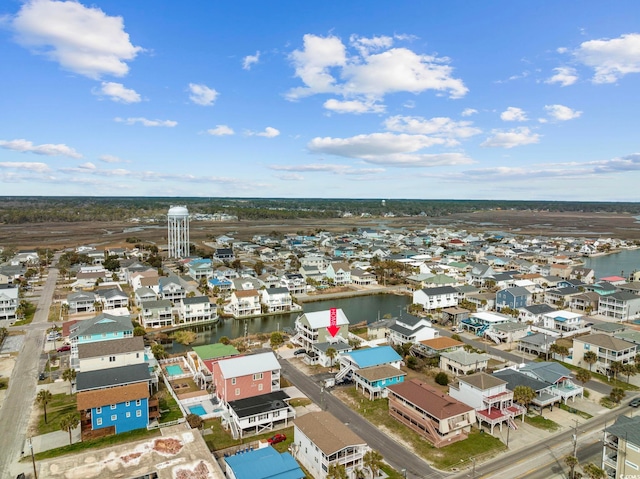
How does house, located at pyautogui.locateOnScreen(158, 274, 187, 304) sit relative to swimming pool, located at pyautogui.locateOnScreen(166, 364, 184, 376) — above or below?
above

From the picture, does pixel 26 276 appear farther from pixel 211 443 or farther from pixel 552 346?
pixel 552 346

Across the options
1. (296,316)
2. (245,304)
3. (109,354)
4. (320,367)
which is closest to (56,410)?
(109,354)

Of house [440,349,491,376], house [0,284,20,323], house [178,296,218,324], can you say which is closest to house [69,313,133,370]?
house [178,296,218,324]

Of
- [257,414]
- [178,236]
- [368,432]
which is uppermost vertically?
[178,236]

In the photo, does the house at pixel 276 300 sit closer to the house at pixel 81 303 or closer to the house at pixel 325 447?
the house at pixel 81 303

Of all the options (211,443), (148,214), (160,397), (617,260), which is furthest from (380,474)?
(148,214)

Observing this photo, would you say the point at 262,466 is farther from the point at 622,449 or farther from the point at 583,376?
the point at 583,376

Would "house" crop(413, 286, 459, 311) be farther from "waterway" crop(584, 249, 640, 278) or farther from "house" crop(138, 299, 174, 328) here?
"waterway" crop(584, 249, 640, 278)
